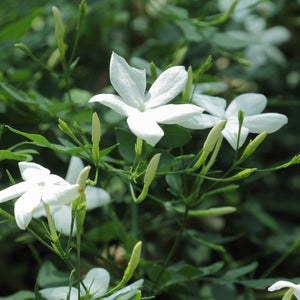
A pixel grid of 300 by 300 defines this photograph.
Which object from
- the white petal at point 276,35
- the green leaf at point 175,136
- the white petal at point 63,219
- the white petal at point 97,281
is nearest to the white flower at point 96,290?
the white petal at point 97,281

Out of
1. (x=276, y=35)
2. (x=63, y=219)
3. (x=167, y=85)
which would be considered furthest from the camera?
(x=276, y=35)

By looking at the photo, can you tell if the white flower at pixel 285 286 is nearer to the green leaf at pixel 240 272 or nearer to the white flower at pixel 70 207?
the green leaf at pixel 240 272

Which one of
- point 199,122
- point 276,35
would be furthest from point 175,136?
point 276,35

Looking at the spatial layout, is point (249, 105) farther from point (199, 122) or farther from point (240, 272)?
point (240, 272)

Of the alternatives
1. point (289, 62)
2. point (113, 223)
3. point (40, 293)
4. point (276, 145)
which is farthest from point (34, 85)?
point (289, 62)

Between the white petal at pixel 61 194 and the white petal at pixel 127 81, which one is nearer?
the white petal at pixel 61 194

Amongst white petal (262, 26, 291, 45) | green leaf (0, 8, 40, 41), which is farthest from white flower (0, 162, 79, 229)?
white petal (262, 26, 291, 45)

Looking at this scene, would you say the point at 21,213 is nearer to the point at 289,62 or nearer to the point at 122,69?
the point at 122,69

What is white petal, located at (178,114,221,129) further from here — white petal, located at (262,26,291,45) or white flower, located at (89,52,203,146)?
white petal, located at (262,26,291,45)
